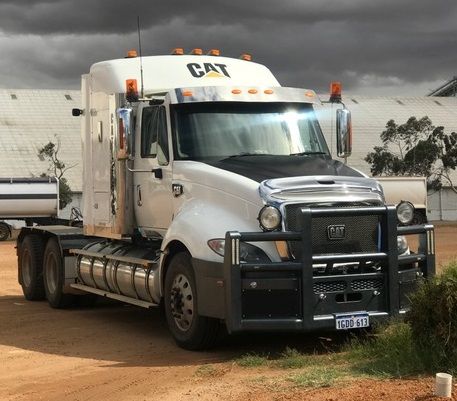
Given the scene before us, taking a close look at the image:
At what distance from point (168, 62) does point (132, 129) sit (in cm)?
155

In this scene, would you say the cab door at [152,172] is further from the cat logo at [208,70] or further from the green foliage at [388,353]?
the green foliage at [388,353]

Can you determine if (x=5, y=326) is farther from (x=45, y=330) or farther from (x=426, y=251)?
(x=426, y=251)

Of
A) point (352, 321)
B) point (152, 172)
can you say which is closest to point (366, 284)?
point (352, 321)

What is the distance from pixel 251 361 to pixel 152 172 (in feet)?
9.98

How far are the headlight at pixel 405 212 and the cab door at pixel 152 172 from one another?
2.73 m

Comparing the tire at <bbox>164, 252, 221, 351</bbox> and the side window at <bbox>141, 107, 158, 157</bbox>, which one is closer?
the tire at <bbox>164, 252, 221, 351</bbox>

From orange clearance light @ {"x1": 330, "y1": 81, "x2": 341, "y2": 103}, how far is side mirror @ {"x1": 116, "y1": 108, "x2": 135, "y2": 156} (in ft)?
8.49

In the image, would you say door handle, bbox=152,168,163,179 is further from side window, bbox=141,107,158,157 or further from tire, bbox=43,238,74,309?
tire, bbox=43,238,74,309

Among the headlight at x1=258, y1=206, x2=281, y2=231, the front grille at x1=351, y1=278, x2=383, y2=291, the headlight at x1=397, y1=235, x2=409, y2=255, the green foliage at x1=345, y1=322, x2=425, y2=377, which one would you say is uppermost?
the headlight at x1=258, y1=206, x2=281, y2=231

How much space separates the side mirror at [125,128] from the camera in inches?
364

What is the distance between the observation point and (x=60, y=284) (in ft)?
42.0

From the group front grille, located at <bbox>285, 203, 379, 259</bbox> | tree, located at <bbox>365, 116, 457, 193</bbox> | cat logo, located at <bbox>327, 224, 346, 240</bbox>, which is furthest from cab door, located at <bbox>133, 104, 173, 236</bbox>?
tree, located at <bbox>365, 116, 457, 193</bbox>

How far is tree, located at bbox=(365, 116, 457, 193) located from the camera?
50.3 m

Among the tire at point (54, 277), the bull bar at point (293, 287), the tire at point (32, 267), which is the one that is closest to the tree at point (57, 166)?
the tire at point (32, 267)
